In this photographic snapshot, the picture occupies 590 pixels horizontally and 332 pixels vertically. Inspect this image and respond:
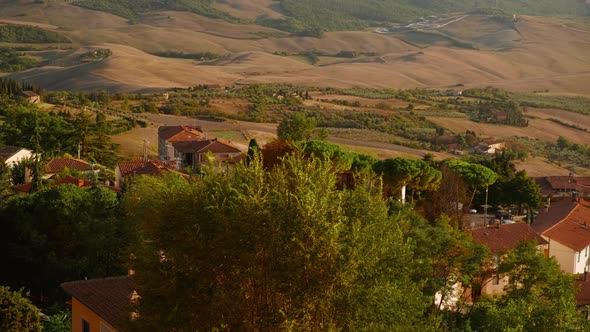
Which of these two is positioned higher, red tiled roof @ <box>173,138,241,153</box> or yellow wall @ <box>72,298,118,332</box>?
yellow wall @ <box>72,298,118,332</box>

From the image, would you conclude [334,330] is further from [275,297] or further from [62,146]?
[62,146]

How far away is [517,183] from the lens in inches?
1740

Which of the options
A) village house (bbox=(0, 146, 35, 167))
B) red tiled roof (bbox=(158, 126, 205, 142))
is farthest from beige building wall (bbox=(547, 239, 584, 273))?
red tiled roof (bbox=(158, 126, 205, 142))

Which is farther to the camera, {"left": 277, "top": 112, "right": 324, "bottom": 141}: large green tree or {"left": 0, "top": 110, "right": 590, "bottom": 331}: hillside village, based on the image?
{"left": 277, "top": 112, "right": 324, "bottom": 141}: large green tree

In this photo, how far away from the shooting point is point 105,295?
Result: 2014cm

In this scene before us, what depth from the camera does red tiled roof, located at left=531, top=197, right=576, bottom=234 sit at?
126 ft

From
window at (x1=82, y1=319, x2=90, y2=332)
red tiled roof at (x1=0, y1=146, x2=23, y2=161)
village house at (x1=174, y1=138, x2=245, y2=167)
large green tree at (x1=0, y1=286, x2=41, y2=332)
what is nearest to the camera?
window at (x1=82, y1=319, x2=90, y2=332)

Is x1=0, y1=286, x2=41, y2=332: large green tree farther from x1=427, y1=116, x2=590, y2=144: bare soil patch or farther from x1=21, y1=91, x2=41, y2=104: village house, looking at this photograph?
x1=427, y1=116, x2=590, y2=144: bare soil patch

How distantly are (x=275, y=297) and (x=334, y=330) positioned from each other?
1059mm

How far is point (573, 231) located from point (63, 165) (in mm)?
22534

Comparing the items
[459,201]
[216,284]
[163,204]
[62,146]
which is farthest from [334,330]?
[62,146]

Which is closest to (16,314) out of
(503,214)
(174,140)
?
(503,214)

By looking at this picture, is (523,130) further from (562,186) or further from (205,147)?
(205,147)

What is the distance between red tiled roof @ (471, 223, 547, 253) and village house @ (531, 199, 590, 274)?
1493mm
